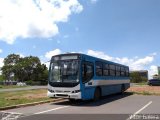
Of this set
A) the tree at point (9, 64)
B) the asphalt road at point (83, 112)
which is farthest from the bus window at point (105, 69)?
the tree at point (9, 64)

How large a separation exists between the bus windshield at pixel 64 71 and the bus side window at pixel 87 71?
0.53 meters

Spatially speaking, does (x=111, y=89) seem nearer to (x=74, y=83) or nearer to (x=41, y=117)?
(x=74, y=83)

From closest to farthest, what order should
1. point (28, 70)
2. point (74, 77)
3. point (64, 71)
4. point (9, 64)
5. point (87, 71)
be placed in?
point (74, 77) → point (64, 71) → point (87, 71) → point (28, 70) → point (9, 64)

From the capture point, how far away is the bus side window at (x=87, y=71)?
19.7m

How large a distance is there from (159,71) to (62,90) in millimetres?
90869

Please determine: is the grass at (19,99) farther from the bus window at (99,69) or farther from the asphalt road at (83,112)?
the bus window at (99,69)

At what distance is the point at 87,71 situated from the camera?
2033 centimetres

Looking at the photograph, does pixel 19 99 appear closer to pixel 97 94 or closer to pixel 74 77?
pixel 74 77

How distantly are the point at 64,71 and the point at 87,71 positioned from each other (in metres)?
1.63

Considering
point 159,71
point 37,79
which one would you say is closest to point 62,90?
point 159,71

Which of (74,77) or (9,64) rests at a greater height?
(9,64)

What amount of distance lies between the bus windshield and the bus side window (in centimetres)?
53

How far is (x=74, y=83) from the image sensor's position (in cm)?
1909

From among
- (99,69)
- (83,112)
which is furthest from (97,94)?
(83,112)
